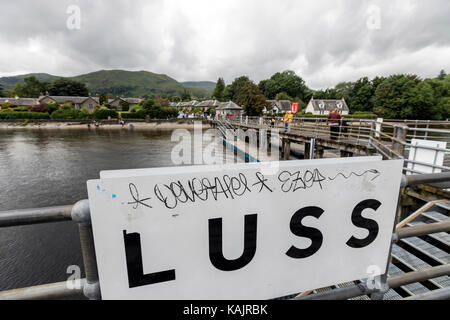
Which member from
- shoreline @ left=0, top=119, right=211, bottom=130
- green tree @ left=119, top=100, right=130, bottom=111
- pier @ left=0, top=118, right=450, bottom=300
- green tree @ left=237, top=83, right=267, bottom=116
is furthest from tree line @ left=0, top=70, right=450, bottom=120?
pier @ left=0, top=118, right=450, bottom=300

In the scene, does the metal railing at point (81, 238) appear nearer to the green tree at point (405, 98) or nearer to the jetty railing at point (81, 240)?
the jetty railing at point (81, 240)

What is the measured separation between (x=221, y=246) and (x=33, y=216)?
83cm

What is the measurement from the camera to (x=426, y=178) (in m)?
1.24

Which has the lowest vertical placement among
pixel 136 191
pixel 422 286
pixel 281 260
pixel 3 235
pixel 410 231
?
pixel 3 235

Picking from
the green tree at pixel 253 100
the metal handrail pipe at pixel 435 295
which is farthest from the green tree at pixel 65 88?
the metal handrail pipe at pixel 435 295

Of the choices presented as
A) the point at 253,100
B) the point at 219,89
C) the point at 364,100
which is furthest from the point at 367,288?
the point at 219,89

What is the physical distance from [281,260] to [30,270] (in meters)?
9.89

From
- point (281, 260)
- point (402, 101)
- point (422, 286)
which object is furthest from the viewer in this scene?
point (402, 101)

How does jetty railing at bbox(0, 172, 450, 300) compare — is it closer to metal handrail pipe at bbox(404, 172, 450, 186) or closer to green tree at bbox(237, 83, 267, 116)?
metal handrail pipe at bbox(404, 172, 450, 186)

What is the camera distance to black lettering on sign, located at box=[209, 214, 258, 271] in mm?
1131

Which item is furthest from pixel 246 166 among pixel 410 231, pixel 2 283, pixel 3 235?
pixel 3 235

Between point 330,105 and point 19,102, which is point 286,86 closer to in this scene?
point 330,105

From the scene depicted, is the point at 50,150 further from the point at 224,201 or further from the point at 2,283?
the point at 224,201

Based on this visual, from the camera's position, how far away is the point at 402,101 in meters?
53.7
